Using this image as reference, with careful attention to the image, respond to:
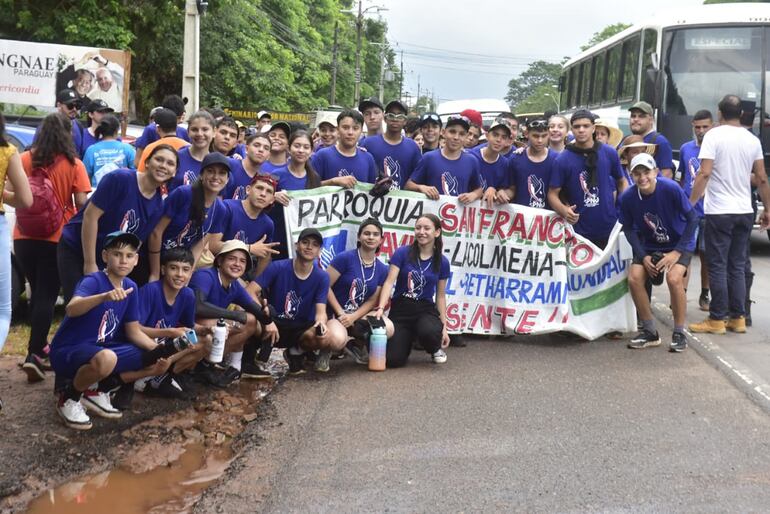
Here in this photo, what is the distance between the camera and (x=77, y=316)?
5.24 m

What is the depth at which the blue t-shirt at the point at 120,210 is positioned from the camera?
553 cm

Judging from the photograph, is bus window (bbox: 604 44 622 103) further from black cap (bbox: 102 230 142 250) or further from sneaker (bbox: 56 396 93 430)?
sneaker (bbox: 56 396 93 430)

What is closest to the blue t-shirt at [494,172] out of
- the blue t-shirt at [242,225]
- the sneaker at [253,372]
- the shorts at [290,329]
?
the blue t-shirt at [242,225]

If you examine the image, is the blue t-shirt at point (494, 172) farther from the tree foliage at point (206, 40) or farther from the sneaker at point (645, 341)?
the tree foliage at point (206, 40)

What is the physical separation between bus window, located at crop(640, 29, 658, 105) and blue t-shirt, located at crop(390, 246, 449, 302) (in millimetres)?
7638

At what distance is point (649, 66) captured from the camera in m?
14.2

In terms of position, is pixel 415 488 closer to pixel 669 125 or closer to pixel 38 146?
pixel 38 146

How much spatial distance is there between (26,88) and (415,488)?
474 inches

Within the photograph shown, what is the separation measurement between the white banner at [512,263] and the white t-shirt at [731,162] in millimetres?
964

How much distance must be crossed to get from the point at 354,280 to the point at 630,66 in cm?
1069

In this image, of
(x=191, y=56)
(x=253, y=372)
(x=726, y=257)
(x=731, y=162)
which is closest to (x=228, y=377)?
(x=253, y=372)

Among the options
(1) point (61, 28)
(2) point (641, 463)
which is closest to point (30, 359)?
(2) point (641, 463)

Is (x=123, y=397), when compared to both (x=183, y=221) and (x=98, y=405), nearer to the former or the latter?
(x=98, y=405)

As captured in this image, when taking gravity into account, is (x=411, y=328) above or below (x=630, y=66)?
below
